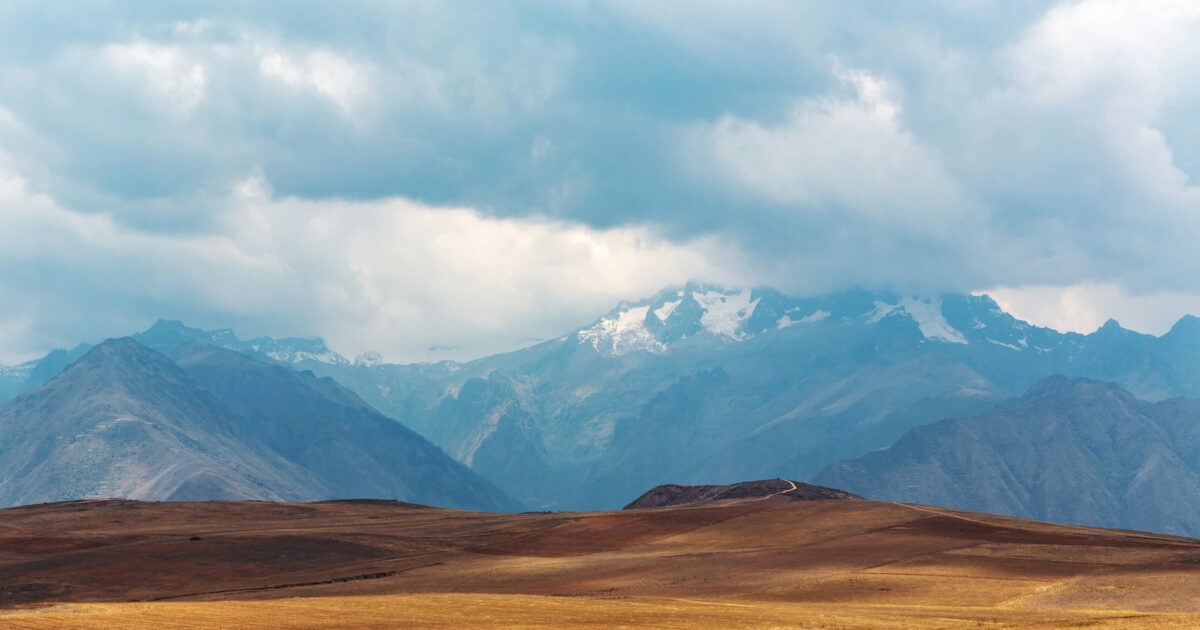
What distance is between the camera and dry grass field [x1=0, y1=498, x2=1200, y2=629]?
2972 inches

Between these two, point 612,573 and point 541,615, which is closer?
point 541,615

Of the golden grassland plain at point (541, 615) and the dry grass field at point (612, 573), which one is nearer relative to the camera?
the golden grassland plain at point (541, 615)

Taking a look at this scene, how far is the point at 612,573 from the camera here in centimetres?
11694

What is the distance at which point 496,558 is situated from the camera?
138 m

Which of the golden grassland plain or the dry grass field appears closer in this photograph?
the golden grassland plain

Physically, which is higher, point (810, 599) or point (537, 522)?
point (537, 522)

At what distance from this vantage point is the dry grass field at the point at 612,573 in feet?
248

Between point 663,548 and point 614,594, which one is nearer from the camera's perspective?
point 614,594

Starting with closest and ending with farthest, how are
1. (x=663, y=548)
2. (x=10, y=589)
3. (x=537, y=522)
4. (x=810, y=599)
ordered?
(x=810, y=599), (x=10, y=589), (x=663, y=548), (x=537, y=522)

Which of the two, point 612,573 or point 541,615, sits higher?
point 612,573

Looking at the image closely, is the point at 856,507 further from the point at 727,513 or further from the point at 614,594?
the point at 614,594

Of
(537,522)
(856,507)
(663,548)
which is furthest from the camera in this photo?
(537,522)

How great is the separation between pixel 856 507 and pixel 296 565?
7722 centimetres

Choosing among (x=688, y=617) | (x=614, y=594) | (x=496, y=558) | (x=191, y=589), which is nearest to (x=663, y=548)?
(x=496, y=558)
